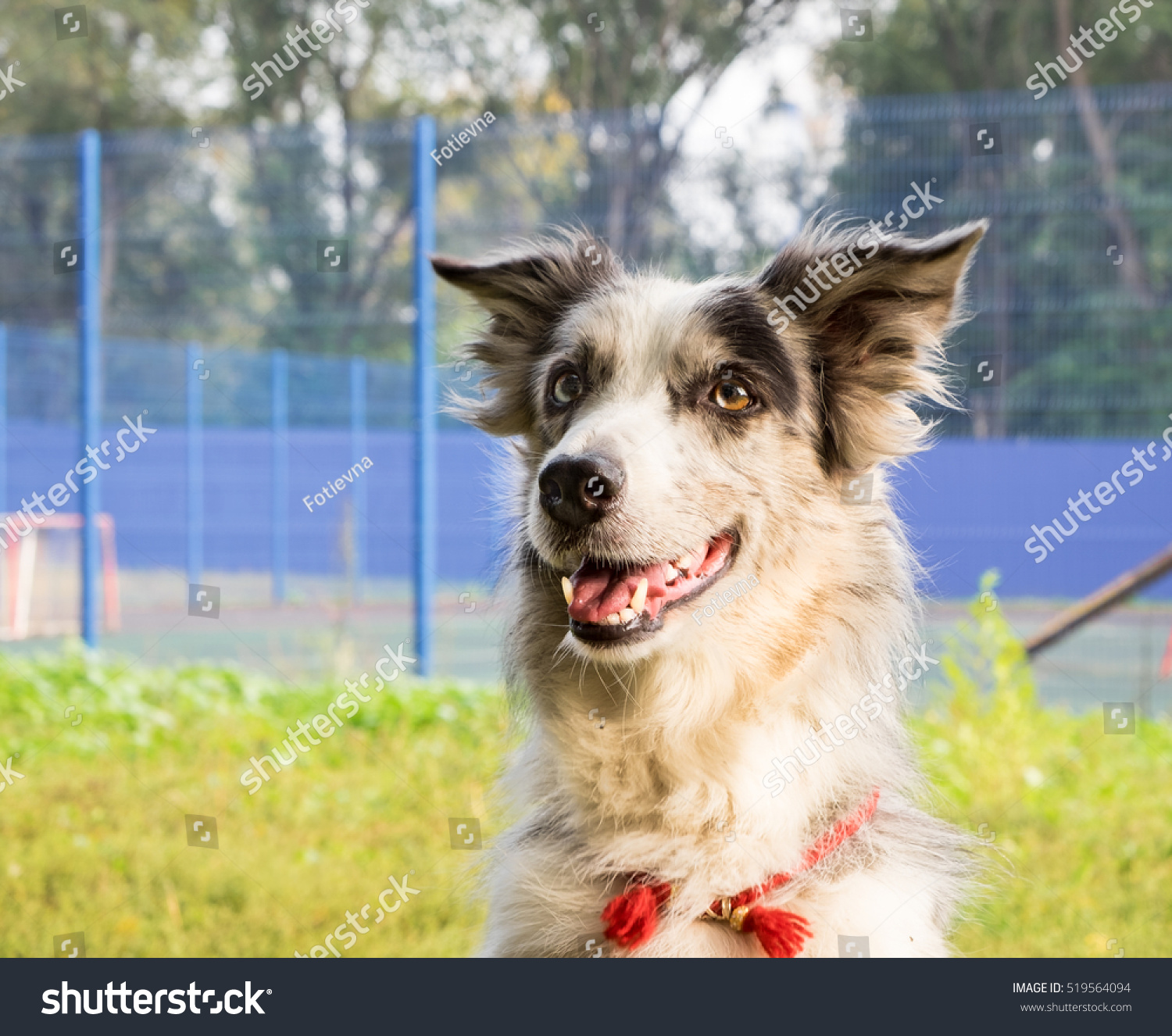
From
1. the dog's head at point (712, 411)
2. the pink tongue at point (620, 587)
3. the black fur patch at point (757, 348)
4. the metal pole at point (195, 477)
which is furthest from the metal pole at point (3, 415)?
the pink tongue at point (620, 587)

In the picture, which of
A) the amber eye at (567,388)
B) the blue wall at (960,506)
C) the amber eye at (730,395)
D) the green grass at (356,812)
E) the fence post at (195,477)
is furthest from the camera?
the fence post at (195,477)

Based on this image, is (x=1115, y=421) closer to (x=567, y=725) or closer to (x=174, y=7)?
(x=567, y=725)

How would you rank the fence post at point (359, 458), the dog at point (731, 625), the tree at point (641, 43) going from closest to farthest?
the dog at point (731, 625), the fence post at point (359, 458), the tree at point (641, 43)

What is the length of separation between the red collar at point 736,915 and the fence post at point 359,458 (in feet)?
22.3

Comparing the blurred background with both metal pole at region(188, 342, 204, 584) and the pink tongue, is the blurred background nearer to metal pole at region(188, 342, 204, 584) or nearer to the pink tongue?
metal pole at region(188, 342, 204, 584)

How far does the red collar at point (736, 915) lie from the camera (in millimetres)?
2484

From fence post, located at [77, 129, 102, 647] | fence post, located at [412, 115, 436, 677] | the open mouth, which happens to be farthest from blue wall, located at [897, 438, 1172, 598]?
fence post, located at [77, 129, 102, 647]

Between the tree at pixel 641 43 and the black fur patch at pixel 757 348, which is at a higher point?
the tree at pixel 641 43

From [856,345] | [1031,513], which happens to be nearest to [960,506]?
[1031,513]

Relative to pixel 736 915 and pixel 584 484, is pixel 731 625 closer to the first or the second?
pixel 584 484

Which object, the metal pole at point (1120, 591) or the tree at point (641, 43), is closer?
the metal pole at point (1120, 591)

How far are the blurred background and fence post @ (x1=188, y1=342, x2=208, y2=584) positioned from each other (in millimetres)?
27

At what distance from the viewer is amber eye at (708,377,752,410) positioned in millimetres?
2928

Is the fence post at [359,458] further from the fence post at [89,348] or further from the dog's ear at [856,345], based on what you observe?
the dog's ear at [856,345]
